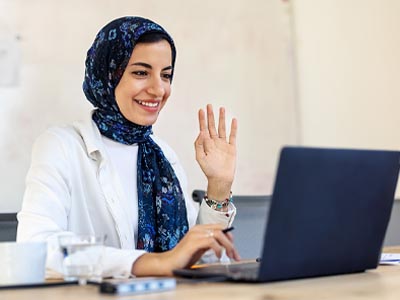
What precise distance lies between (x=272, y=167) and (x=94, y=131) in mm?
1144

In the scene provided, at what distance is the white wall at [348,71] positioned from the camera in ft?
10.1

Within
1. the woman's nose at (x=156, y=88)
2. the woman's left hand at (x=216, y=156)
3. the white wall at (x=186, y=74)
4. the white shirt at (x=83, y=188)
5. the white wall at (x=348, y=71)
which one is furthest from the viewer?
the white wall at (x=348, y=71)

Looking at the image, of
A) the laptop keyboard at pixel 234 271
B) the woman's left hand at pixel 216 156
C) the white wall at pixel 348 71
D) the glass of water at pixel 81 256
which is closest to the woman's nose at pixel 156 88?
the woman's left hand at pixel 216 156

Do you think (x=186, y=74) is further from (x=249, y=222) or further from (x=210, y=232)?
(x=210, y=232)

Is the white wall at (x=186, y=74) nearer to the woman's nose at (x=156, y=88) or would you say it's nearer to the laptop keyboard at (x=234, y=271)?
the woman's nose at (x=156, y=88)

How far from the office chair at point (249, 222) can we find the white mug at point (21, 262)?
66.0 inches

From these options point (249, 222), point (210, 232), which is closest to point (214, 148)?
point (210, 232)

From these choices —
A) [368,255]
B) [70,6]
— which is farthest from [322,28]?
[368,255]

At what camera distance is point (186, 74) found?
9.21 feet

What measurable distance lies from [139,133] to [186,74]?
0.77 m

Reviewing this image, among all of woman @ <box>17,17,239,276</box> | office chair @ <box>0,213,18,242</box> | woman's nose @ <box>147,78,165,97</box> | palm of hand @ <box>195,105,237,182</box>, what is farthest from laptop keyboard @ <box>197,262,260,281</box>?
office chair @ <box>0,213,18,242</box>

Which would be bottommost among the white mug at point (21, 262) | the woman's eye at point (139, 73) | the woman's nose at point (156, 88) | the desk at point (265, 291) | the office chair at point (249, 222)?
the office chair at point (249, 222)

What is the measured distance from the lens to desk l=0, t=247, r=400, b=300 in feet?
3.28

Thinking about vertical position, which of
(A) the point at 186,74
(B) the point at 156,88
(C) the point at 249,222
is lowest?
(C) the point at 249,222
